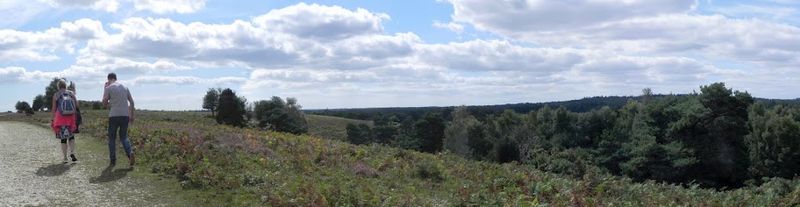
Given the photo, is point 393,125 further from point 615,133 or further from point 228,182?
point 228,182

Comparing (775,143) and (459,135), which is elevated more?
(775,143)

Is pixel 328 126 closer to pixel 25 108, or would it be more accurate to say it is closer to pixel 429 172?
pixel 25 108

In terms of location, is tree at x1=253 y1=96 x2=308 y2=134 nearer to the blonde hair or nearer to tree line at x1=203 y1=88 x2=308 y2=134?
tree line at x1=203 y1=88 x2=308 y2=134

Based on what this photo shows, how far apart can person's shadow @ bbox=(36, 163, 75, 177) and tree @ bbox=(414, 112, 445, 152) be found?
91.0 metres

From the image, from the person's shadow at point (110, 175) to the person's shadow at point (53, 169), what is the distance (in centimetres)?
75

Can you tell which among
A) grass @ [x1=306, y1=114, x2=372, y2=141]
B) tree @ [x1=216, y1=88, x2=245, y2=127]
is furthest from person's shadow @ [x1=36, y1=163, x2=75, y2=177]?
grass @ [x1=306, y1=114, x2=372, y2=141]

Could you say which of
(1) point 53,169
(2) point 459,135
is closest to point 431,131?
(2) point 459,135

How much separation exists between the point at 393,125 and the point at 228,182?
10613 centimetres

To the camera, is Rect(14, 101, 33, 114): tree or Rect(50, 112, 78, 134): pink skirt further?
Rect(14, 101, 33, 114): tree

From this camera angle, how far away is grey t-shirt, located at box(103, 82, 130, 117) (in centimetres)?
1286

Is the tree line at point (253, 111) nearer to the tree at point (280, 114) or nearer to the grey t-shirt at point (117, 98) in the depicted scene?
the tree at point (280, 114)

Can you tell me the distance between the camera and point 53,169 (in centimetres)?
1240

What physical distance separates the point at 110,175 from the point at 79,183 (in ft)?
2.72

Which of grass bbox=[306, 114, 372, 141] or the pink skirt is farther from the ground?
the pink skirt
